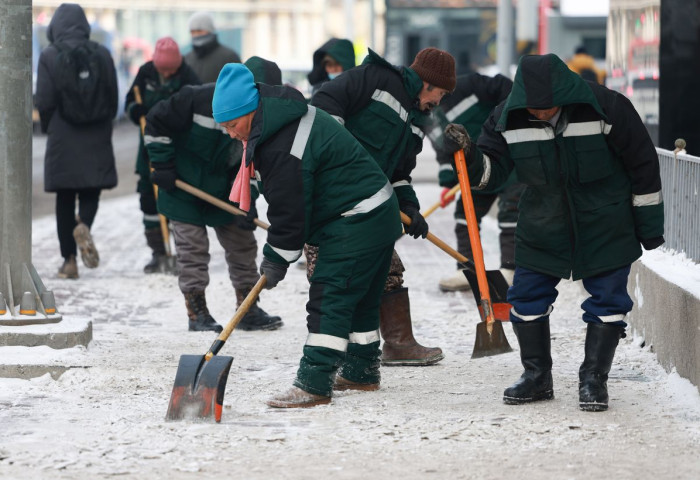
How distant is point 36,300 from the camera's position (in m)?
6.70

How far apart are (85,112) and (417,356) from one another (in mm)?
4172

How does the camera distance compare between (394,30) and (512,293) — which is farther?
(394,30)

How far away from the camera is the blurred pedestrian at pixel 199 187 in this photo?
7.43 meters

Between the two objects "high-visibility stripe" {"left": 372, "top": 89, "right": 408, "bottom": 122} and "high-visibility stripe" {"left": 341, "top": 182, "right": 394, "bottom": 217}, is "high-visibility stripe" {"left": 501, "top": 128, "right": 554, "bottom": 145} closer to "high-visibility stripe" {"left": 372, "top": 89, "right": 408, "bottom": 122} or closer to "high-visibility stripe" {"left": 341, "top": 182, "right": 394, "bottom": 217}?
"high-visibility stripe" {"left": 341, "top": 182, "right": 394, "bottom": 217}

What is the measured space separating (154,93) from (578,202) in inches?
188

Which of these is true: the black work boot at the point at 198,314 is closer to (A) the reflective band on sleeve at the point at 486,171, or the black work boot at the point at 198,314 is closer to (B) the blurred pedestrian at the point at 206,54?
(A) the reflective band on sleeve at the point at 486,171

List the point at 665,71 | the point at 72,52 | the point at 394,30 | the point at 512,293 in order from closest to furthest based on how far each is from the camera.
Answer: the point at 512,293 < the point at 665,71 < the point at 72,52 < the point at 394,30

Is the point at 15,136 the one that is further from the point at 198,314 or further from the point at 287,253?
the point at 287,253

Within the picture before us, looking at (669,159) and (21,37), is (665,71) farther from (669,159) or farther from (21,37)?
(21,37)

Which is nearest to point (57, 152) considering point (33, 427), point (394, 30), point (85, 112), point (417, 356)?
point (85, 112)

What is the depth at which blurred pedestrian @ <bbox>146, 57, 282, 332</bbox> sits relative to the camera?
7430mm

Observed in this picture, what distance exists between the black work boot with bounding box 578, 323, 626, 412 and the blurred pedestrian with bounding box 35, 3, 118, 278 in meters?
5.11

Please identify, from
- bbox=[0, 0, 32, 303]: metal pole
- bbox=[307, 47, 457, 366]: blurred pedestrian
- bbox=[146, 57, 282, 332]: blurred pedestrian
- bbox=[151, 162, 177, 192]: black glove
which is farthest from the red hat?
bbox=[307, 47, 457, 366]: blurred pedestrian

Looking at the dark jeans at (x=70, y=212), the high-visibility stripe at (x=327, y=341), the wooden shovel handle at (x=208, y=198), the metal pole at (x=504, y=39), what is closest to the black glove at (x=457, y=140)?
the high-visibility stripe at (x=327, y=341)
